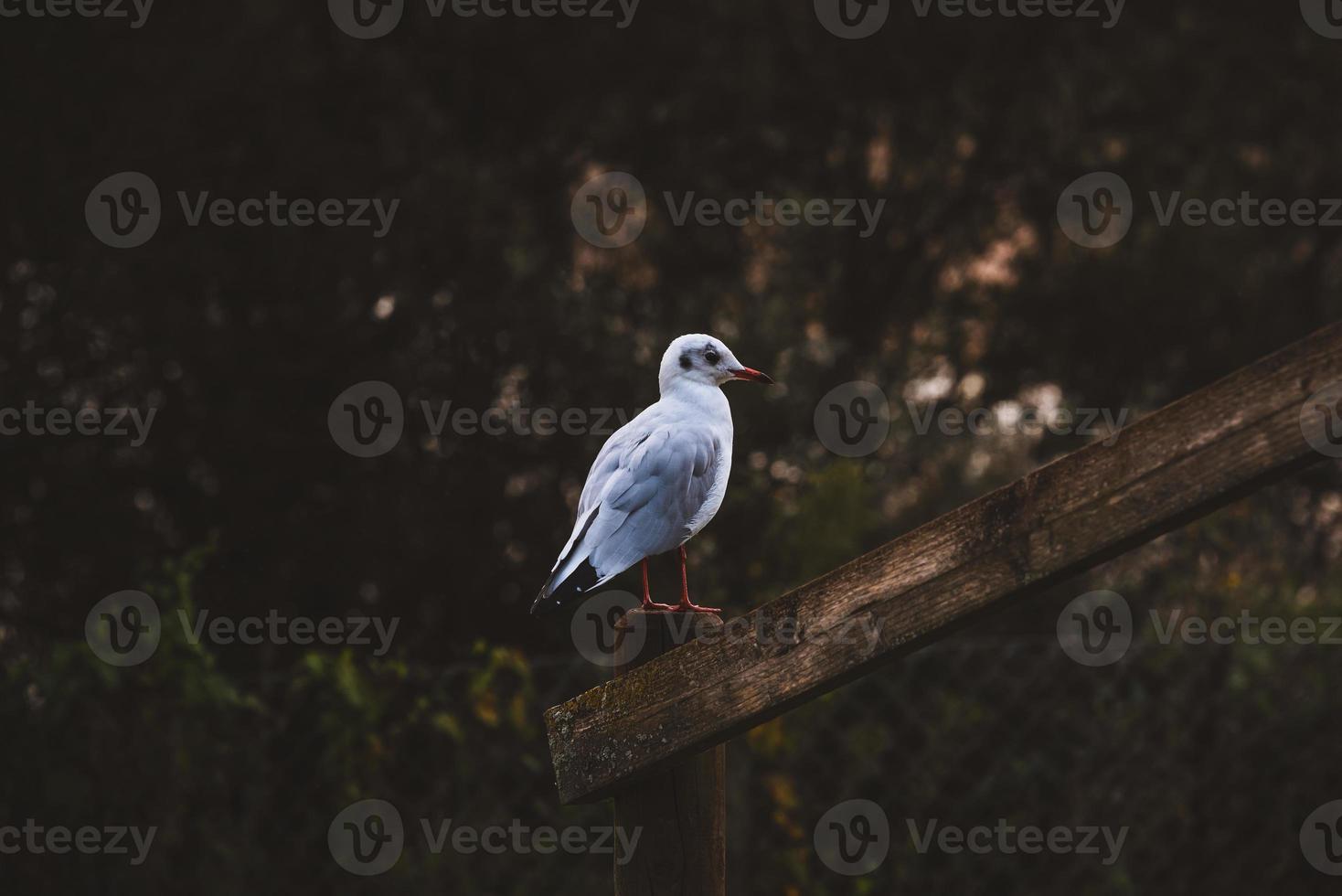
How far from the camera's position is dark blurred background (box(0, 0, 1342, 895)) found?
424 cm

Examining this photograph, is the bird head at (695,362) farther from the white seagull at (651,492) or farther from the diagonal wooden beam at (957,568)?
the diagonal wooden beam at (957,568)

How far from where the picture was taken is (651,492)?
9.53 ft

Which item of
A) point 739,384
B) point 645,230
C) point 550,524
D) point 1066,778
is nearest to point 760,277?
point 645,230

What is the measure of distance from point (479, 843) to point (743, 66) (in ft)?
21.7

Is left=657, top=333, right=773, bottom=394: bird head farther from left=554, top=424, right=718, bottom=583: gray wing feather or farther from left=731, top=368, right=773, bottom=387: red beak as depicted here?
left=554, top=424, right=718, bottom=583: gray wing feather

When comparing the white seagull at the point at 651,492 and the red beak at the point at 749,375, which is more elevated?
the red beak at the point at 749,375

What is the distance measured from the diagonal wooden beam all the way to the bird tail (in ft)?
0.67

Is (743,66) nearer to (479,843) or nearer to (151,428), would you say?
(151,428)

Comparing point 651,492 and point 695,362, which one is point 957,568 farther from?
point 695,362

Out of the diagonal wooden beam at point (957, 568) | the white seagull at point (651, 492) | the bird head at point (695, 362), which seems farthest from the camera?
the bird head at point (695, 362)

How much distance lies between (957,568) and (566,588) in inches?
33.6

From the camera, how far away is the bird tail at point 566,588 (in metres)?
2.51

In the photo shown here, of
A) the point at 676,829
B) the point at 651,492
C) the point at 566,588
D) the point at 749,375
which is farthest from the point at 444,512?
the point at 676,829

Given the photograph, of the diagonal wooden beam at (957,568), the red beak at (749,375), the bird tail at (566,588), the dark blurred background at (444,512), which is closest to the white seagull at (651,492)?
the bird tail at (566,588)
